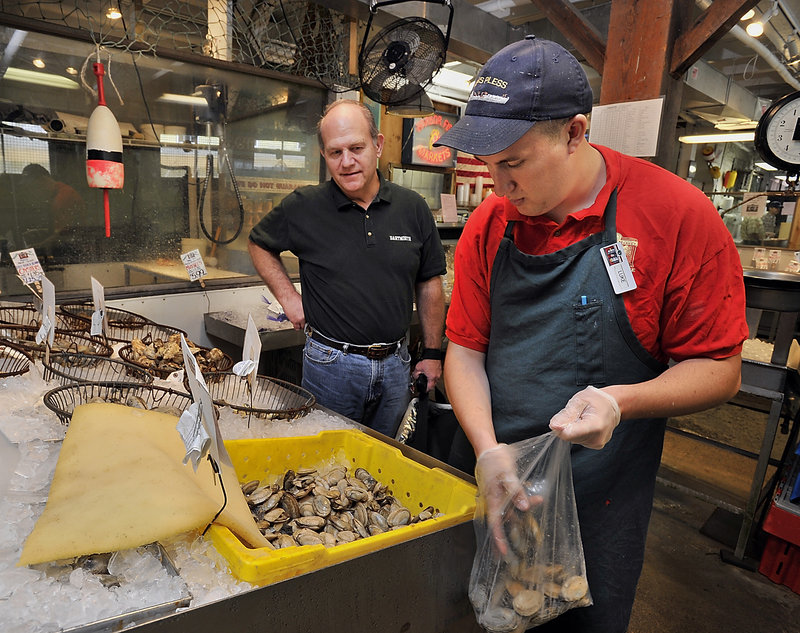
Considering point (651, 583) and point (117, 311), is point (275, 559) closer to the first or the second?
point (117, 311)

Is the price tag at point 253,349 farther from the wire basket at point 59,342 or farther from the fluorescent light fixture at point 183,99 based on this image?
the fluorescent light fixture at point 183,99

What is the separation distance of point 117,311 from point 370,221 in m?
1.25

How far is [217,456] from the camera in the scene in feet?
3.11

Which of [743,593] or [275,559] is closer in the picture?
[275,559]

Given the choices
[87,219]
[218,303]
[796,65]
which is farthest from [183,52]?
[796,65]

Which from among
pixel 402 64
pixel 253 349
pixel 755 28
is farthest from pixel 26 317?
pixel 755 28

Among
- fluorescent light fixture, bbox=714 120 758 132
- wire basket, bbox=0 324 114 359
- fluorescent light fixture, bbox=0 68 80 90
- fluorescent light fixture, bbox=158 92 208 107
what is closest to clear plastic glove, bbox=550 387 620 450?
wire basket, bbox=0 324 114 359

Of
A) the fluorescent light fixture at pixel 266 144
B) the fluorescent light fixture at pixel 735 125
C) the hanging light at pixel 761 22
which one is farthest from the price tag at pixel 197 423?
the fluorescent light fixture at pixel 735 125

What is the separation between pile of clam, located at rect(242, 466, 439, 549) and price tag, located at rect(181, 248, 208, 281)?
219 cm

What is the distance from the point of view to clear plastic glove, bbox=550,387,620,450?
917 mm

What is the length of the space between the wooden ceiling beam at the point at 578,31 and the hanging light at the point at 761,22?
78.2 inches

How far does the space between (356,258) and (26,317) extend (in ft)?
4.75

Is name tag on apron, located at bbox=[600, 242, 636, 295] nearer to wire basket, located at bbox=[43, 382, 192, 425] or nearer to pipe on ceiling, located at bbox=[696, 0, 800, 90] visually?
wire basket, located at bbox=[43, 382, 192, 425]

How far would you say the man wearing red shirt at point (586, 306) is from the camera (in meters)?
1.02
